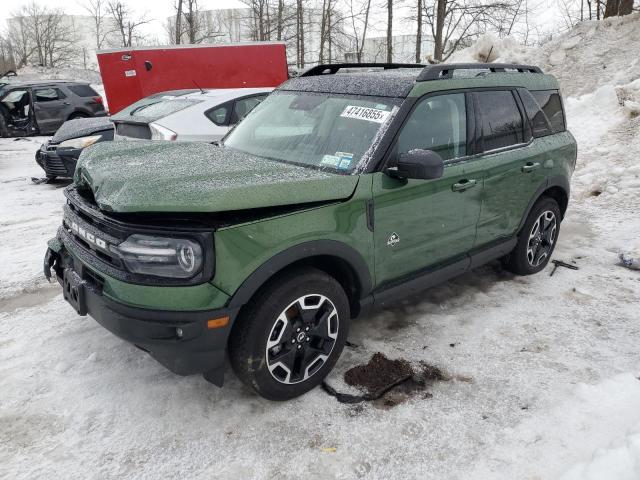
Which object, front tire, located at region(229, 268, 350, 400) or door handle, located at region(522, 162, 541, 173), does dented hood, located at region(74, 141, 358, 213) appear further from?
door handle, located at region(522, 162, 541, 173)

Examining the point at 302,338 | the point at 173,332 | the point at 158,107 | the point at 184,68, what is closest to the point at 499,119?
the point at 302,338

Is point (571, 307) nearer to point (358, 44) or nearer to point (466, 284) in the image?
point (466, 284)

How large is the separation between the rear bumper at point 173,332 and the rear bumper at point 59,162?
20.2 ft

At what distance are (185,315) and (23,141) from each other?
14088 mm

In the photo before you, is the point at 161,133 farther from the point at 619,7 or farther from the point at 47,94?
the point at 619,7

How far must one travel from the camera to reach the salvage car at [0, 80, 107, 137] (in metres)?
14.0

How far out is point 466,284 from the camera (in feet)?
15.0

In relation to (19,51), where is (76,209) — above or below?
below

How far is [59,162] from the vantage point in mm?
8031

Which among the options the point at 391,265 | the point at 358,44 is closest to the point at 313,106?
the point at 391,265

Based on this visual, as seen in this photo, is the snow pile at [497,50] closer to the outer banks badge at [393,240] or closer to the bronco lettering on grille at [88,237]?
the outer banks badge at [393,240]

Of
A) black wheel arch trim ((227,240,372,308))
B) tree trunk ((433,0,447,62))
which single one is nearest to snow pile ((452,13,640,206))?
tree trunk ((433,0,447,62))

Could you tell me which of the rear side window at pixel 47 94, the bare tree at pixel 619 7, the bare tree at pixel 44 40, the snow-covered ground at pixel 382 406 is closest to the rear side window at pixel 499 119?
the snow-covered ground at pixel 382 406

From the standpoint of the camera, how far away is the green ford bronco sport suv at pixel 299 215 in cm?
240
